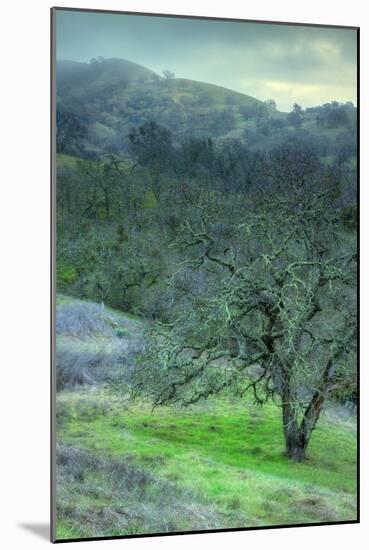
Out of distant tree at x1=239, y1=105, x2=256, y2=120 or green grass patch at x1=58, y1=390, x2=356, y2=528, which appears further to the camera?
distant tree at x1=239, y1=105, x2=256, y2=120

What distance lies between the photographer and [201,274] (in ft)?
35.9

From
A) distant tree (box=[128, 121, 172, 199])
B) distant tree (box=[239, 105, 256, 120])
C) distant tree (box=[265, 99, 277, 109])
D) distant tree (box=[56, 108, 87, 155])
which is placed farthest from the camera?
distant tree (box=[265, 99, 277, 109])

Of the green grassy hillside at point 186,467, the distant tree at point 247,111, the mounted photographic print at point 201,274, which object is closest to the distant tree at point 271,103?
the mounted photographic print at point 201,274

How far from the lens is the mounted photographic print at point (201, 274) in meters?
10.5

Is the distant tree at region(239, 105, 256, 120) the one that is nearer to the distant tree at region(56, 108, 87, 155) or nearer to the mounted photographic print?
the mounted photographic print

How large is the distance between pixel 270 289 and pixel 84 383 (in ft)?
5.81

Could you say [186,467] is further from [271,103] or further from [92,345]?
[271,103]

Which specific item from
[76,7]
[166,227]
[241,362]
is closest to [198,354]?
[241,362]

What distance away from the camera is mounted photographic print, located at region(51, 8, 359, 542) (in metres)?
10.5

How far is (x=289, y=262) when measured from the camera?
36.5 ft

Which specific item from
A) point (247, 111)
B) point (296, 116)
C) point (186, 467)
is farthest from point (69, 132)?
point (186, 467)

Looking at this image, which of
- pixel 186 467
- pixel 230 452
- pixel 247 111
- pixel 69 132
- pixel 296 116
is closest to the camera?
pixel 69 132

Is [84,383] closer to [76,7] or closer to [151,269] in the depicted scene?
[151,269]

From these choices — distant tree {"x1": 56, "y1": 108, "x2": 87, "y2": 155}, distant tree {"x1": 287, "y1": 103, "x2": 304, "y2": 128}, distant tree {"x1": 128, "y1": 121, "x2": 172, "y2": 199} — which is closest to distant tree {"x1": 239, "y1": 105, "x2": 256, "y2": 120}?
distant tree {"x1": 287, "y1": 103, "x2": 304, "y2": 128}
